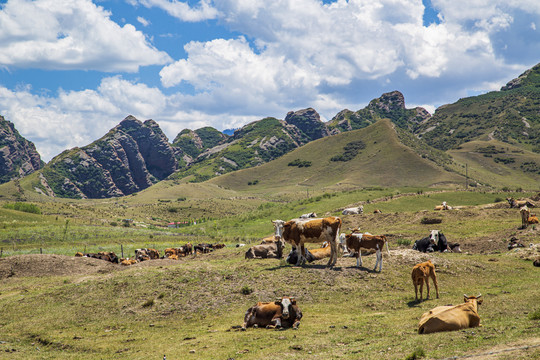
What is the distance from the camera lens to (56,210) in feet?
350

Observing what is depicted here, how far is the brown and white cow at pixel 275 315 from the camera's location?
53.8 ft

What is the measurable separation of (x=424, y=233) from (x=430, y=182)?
112653mm

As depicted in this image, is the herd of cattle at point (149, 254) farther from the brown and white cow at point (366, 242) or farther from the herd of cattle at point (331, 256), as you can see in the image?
the brown and white cow at point (366, 242)

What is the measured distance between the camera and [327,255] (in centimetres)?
2727

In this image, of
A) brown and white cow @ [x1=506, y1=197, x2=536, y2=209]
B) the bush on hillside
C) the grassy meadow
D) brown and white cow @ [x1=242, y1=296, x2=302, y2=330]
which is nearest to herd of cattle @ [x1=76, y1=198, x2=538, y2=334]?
brown and white cow @ [x1=242, y1=296, x2=302, y2=330]

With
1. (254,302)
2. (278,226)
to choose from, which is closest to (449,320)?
(254,302)

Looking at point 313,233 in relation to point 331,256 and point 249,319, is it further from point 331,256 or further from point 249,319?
point 249,319

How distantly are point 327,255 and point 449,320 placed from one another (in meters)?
14.1

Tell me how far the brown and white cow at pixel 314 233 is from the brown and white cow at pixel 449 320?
35.6 ft

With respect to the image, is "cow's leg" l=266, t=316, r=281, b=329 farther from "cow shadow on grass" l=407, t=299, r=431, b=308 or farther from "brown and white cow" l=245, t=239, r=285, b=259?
"brown and white cow" l=245, t=239, r=285, b=259

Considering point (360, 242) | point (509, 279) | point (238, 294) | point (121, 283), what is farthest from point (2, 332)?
point (509, 279)

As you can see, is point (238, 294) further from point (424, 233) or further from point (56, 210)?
point (56, 210)

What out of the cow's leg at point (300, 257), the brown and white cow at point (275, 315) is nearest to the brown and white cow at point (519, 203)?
the cow's leg at point (300, 257)

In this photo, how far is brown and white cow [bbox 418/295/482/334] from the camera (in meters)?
13.2
